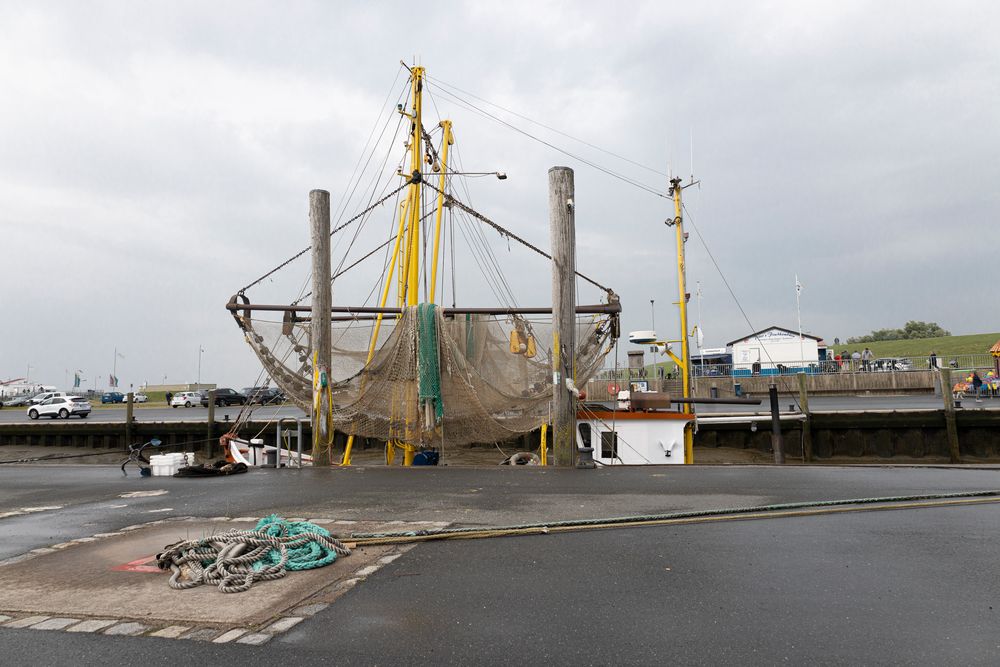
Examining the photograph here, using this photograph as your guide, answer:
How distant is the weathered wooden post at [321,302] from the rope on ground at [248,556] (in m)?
6.37

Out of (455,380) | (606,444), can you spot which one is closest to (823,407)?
(606,444)

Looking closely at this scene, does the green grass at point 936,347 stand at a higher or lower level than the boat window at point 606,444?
higher

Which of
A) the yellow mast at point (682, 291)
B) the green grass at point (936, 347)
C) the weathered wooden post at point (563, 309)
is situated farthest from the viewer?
the green grass at point (936, 347)

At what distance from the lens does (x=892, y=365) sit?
44438 millimetres

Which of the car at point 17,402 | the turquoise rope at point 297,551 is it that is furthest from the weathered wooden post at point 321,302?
the car at point 17,402

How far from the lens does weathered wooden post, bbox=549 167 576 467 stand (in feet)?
36.5

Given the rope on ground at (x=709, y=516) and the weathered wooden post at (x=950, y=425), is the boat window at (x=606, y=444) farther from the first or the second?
the weathered wooden post at (x=950, y=425)

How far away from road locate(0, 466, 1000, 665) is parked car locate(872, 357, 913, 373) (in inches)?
1620

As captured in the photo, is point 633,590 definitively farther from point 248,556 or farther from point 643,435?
point 643,435

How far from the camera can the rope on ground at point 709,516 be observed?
18.8 ft

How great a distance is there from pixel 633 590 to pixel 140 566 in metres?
3.88

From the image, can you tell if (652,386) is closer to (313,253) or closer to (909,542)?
(313,253)

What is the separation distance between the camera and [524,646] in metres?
3.40

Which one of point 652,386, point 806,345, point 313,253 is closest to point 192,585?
point 313,253
